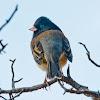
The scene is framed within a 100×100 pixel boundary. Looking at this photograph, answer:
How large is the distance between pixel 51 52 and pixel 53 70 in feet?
1.51

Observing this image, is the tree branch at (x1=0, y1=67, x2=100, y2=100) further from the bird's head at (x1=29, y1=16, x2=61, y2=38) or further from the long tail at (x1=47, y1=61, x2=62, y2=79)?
the bird's head at (x1=29, y1=16, x2=61, y2=38)

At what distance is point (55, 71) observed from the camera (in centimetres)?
534

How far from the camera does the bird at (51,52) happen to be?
5414mm

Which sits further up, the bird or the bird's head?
the bird's head

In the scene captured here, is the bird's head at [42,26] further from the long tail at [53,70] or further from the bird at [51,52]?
the long tail at [53,70]

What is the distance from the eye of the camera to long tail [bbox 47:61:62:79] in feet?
17.1

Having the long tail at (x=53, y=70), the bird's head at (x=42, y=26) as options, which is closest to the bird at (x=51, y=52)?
the long tail at (x=53, y=70)

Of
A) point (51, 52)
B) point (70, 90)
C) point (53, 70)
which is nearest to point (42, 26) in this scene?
point (51, 52)

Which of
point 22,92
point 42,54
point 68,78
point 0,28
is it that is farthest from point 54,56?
point 0,28

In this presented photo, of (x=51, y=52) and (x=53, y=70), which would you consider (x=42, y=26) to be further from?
(x=53, y=70)

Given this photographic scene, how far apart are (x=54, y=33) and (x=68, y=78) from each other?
5.94 feet

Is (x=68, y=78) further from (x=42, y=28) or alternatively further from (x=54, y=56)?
(x=42, y=28)

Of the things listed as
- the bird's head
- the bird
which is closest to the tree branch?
the bird

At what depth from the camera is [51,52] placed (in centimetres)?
558
